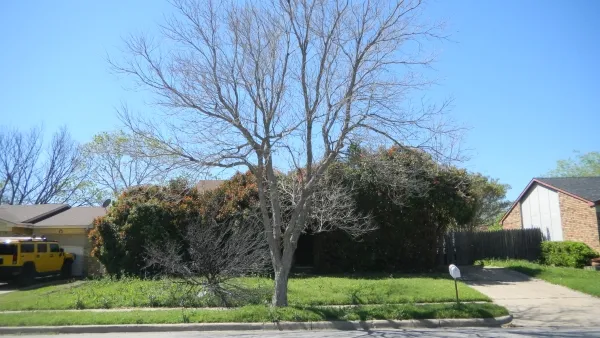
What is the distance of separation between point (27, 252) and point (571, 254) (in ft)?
77.6

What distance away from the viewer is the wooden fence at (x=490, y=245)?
24094 mm

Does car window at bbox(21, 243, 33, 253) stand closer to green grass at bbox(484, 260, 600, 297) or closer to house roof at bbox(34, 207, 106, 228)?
house roof at bbox(34, 207, 106, 228)

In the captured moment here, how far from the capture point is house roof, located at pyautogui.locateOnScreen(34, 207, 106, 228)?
23.8 meters

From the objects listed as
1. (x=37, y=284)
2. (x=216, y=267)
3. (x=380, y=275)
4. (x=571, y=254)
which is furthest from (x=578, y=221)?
(x=37, y=284)

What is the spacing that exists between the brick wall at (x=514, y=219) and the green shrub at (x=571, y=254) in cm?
822

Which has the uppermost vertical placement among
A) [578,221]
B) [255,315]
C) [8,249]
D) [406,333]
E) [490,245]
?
[578,221]

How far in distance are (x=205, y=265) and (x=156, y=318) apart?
2.87 metres

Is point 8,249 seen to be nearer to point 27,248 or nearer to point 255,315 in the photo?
point 27,248

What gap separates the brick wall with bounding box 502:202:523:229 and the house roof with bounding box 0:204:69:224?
28273mm

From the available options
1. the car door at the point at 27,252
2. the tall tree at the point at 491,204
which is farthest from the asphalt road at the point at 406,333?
the tall tree at the point at 491,204

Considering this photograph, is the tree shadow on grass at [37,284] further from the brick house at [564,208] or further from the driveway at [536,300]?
the brick house at [564,208]

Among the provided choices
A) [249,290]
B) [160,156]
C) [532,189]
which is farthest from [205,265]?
[532,189]

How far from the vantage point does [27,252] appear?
19906 mm

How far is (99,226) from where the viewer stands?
796 inches
